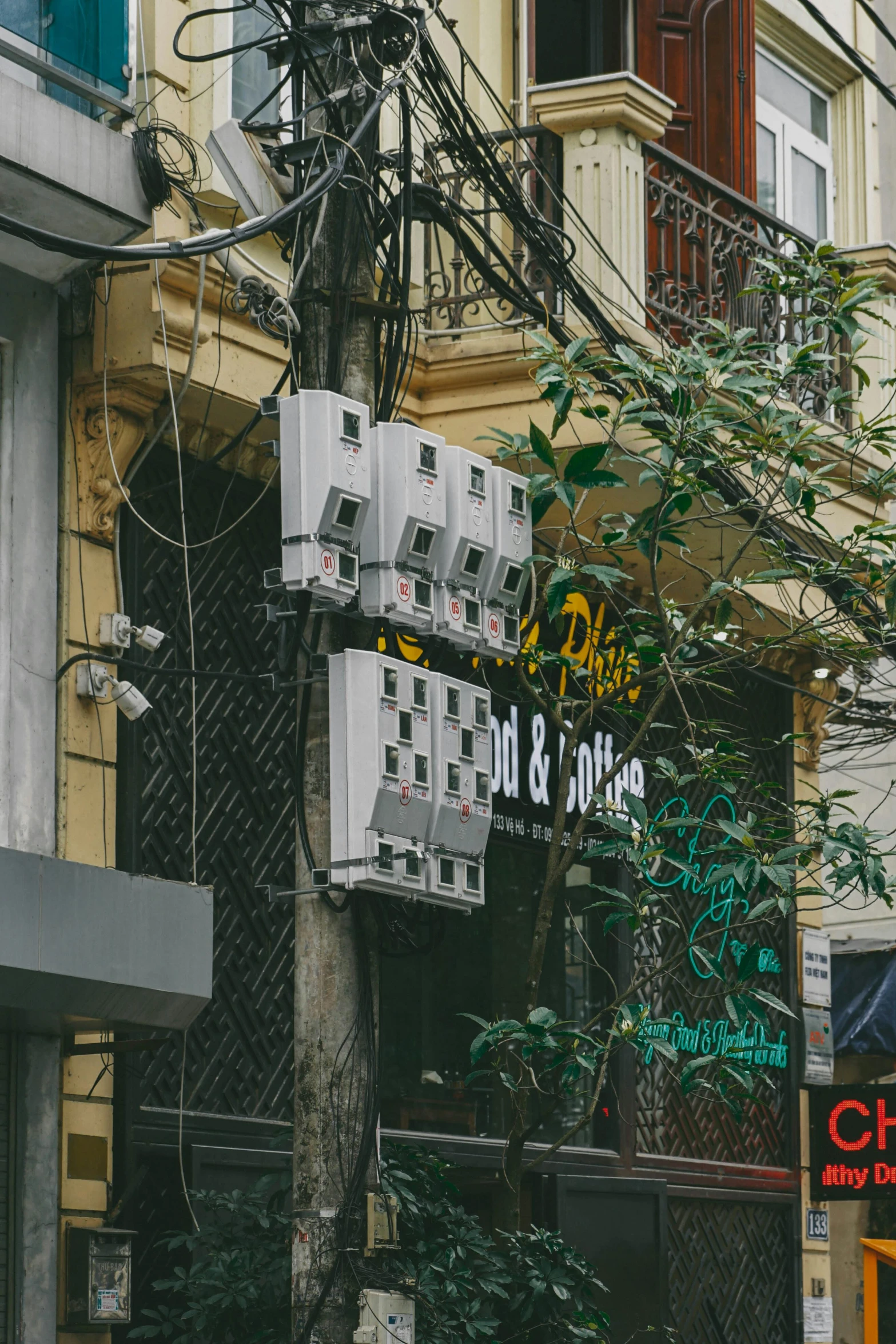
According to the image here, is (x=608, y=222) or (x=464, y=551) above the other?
(x=608, y=222)

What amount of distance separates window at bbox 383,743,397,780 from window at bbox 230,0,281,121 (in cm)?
386

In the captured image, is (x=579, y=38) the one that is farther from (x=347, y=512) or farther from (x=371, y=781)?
(x=371, y=781)

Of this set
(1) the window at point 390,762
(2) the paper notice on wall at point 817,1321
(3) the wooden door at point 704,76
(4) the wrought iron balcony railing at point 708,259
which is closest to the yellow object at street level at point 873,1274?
(2) the paper notice on wall at point 817,1321

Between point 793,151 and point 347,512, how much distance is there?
8678 millimetres

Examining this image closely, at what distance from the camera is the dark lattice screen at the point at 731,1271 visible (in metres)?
12.5

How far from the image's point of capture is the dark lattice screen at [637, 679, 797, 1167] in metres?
12.7

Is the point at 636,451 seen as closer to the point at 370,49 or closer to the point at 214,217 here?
the point at 214,217

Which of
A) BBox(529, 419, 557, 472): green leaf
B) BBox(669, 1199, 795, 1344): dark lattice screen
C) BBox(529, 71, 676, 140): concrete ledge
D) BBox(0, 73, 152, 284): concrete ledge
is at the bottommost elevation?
BBox(669, 1199, 795, 1344): dark lattice screen

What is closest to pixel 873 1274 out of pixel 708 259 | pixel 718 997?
pixel 718 997

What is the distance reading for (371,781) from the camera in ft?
23.9

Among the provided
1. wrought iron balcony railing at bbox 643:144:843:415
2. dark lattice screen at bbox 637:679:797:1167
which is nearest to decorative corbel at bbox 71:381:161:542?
wrought iron balcony railing at bbox 643:144:843:415

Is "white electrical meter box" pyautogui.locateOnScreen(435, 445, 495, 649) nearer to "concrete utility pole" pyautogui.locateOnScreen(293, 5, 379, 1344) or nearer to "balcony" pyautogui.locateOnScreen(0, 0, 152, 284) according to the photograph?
"concrete utility pole" pyautogui.locateOnScreen(293, 5, 379, 1344)

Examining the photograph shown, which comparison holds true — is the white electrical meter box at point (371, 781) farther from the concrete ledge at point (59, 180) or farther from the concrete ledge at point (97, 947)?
the concrete ledge at point (59, 180)

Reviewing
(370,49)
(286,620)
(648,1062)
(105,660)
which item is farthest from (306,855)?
(648,1062)
